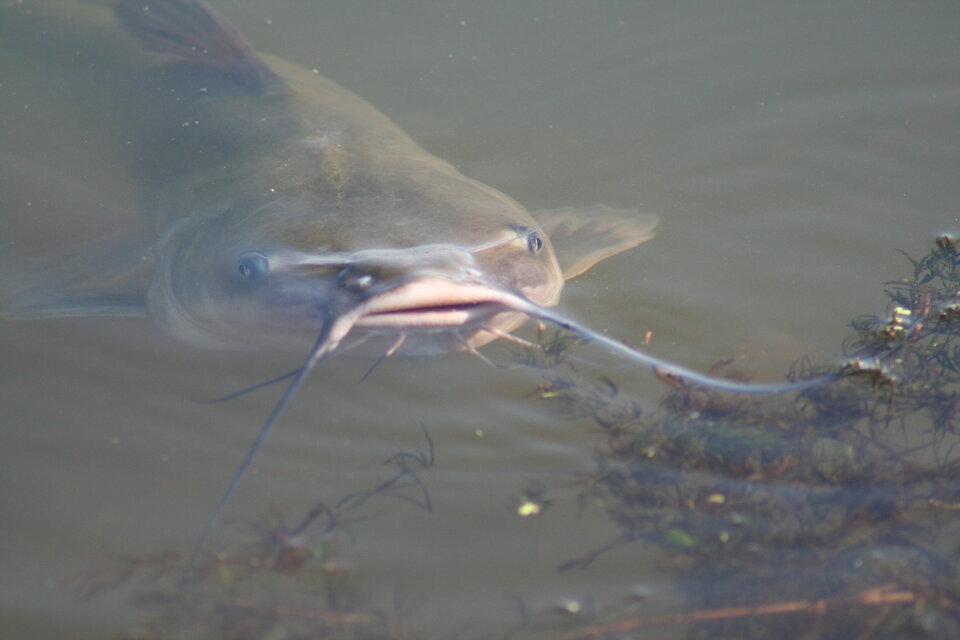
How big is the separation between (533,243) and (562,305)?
39 centimetres

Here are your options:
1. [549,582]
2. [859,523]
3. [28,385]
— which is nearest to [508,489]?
[549,582]

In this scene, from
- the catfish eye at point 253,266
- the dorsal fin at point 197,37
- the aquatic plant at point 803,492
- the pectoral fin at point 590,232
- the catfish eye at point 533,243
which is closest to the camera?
the aquatic plant at point 803,492

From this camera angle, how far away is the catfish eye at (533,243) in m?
2.46

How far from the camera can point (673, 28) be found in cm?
493

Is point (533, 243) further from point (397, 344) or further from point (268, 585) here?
point (268, 585)

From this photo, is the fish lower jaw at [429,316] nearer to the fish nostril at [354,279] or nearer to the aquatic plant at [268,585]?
the fish nostril at [354,279]

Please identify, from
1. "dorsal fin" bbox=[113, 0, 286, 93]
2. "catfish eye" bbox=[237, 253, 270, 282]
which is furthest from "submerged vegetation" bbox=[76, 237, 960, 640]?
"dorsal fin" bbox=[113, 0, 286, 93]

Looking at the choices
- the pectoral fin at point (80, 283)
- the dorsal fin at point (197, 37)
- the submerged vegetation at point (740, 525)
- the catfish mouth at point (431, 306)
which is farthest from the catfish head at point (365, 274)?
the dorsal fin at point (197, 37)

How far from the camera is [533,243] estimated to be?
2.47 m

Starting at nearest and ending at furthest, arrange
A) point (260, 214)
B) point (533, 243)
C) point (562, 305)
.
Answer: point (533, 243) → point (260, 214) → point (562, 305)

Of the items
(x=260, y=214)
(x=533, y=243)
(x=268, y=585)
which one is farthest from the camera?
(x=260, y=214)

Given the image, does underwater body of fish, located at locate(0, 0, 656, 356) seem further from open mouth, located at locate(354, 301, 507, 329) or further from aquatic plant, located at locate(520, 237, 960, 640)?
aquatic plant, located at locate(520, 237, 960, 640)

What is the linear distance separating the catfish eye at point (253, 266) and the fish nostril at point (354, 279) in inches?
13.4

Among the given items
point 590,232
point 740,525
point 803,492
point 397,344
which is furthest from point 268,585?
point 590,232
